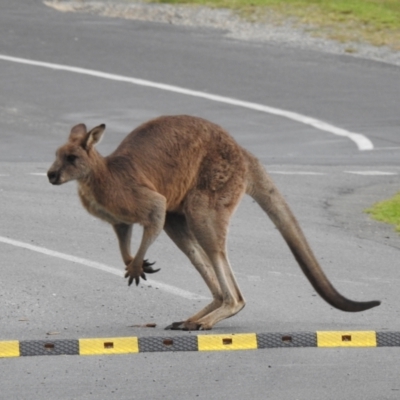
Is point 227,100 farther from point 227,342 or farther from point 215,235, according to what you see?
point 227,342

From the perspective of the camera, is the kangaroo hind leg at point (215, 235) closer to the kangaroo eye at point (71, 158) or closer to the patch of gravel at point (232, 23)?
the kangaroo eye at point (71, 158)

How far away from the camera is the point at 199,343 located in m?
8.34

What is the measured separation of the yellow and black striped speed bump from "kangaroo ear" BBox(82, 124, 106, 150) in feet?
4.13

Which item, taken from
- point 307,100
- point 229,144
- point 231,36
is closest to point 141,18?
point 231,36

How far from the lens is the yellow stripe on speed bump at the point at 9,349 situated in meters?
8.02

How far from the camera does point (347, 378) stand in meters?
7.75

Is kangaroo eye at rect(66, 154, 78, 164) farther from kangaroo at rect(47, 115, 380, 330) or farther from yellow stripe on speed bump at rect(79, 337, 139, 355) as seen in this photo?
yellow stripe on speed bump at rect(79, 337, 139, 355)

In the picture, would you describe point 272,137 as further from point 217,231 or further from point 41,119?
point 217,231

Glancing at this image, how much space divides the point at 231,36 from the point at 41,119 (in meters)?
6.71

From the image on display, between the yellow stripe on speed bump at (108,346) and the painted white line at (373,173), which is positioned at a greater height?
the yellow stripe on speed bump at (108,346)

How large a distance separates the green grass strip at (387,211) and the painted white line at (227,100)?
4.18 meters

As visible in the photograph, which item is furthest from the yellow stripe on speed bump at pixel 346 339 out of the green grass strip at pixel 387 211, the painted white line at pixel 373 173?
the painted white line at pixel 373 173

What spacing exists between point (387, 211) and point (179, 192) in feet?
18.3

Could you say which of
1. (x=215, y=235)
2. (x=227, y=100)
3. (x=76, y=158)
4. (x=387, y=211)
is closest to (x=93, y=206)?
(x=76, y=158)
